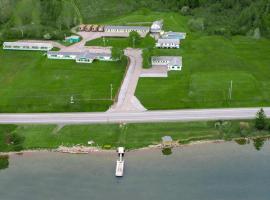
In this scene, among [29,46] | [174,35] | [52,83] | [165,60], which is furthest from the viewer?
[174,35]

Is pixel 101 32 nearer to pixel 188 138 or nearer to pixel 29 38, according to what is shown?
pixel 29 38

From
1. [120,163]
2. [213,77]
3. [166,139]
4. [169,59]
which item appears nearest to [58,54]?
[169,59]

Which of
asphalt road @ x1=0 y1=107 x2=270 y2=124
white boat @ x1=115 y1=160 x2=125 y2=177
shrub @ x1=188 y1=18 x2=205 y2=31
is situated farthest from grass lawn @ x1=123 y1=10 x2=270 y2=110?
white boat @ x1=115 y1=160 x2=125 y2=177

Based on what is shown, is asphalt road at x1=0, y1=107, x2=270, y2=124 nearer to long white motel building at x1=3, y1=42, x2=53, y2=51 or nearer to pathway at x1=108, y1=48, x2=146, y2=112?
pathway at x1=108, y1=48, x2=146, y2=112

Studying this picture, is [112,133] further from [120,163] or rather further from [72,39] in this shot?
[72,39]

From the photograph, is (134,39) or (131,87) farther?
(134,39)

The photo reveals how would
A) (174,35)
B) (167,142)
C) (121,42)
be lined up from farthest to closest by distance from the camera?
(174,35) → (121,42) → (167,142)

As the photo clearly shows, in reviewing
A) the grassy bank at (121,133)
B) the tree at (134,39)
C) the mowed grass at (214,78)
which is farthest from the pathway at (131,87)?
the grassy bank at (121,133)

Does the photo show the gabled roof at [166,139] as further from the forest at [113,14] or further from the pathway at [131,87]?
the forest at [113,14]
